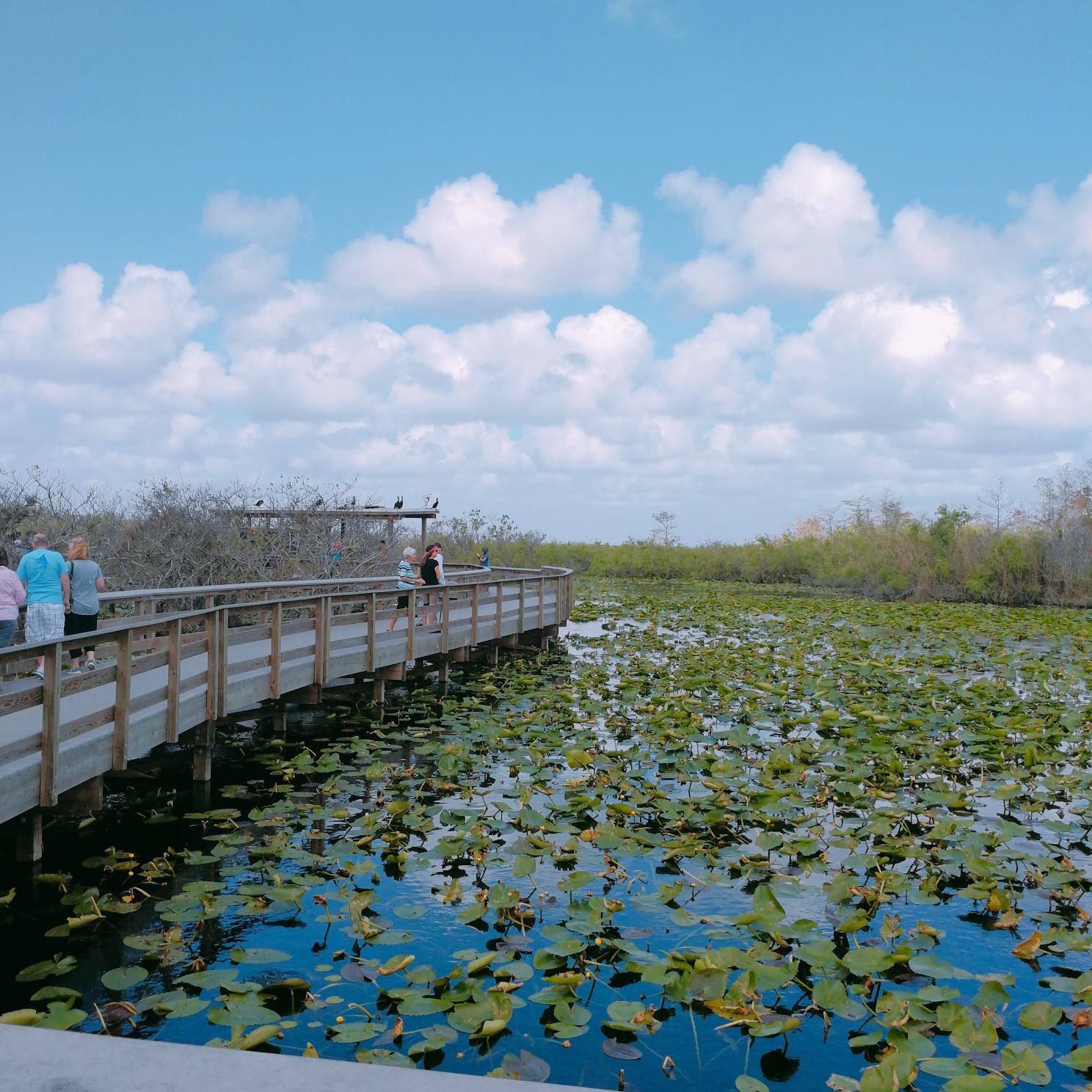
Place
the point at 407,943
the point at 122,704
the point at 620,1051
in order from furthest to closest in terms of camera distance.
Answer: the point at 122,704, the point at 407,943, the point at 620,1051

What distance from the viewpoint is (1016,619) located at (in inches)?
971

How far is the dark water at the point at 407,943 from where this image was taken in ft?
12.6

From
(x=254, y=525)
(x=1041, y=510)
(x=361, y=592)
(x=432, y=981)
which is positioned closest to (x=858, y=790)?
(x=432, y=981)

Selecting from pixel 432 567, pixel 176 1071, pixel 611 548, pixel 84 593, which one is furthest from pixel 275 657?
pixel 611 548

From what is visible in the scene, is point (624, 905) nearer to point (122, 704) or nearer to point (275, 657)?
point (122, 704)

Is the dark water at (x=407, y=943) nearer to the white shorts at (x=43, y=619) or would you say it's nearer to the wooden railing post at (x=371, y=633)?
the white shorts at (x=43, y=619)

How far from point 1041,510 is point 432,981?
124ft

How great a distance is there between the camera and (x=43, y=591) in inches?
328

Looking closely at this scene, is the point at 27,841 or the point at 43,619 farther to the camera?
the point at 43,619

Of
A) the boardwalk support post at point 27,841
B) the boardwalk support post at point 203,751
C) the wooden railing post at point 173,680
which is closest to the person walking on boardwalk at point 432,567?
the boardwalk support post at point 203,751

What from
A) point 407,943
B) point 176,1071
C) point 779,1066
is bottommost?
point 779,1066

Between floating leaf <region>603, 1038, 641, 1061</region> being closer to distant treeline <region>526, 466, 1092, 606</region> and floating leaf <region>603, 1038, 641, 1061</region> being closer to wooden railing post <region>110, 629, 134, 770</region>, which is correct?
wooden railing post <region>110, 629, 134, 770</region>

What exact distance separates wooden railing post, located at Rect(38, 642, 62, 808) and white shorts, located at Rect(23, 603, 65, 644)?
10.3 feet

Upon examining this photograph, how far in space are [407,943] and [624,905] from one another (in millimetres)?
1272
